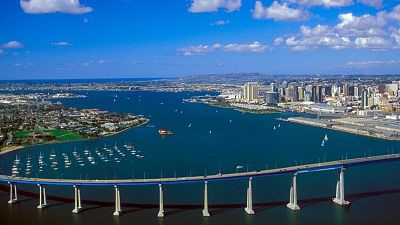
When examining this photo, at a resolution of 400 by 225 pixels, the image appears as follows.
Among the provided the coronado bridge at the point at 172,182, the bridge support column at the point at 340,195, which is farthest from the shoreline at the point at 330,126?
the bridge support column at the point at 340,195

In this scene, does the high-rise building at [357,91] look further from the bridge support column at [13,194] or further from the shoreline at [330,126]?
the bridge support column at [13,194]

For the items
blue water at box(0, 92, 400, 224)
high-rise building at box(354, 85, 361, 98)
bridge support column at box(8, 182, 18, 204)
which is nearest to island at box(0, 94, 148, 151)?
blue water at box(0, 92, 400, 224)

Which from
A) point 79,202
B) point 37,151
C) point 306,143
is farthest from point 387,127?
point 79,202

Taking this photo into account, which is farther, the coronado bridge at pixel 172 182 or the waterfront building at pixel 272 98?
the waterfront building at pixel 272 98

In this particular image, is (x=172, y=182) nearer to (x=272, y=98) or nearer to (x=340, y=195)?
(x=340, y=195)

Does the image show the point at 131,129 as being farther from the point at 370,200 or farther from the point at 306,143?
the point at 370,200

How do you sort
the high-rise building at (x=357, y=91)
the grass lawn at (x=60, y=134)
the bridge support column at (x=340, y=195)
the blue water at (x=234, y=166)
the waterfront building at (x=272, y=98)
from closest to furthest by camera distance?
the blue water at (x=234, y=166)
the bridge support column at (x=340, y=195)
the grass lawn at (x=60, y=134)
the waterfront building at (x=272, y=98)
the high-rise building at (x=357, y=91)

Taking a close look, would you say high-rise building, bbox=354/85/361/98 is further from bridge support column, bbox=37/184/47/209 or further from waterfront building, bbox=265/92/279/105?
bridge support column, bbox=37/184/47/209

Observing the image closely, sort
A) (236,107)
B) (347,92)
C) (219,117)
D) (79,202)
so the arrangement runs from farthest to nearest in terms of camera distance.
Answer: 1. (347,92)
2. (236,107)
3. (219,117)
4. (79,202)
